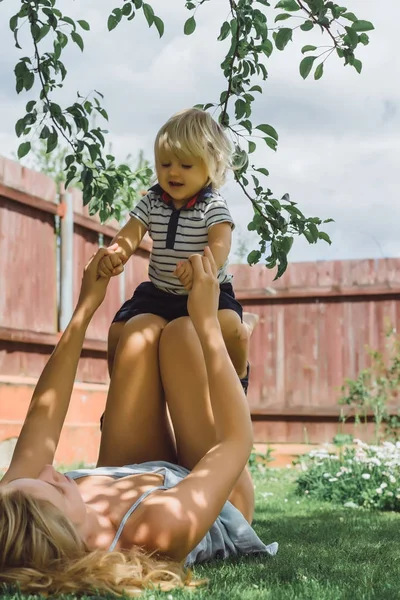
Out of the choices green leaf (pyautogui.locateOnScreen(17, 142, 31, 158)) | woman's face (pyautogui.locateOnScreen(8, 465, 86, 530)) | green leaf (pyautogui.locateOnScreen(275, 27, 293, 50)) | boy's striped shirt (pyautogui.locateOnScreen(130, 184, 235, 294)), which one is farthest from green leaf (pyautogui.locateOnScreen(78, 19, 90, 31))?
woman's face (pyautogui.locateOnScreen(8, 465, 86, 530))

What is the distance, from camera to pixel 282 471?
7.81 meters

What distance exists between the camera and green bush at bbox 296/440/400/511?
509 cm

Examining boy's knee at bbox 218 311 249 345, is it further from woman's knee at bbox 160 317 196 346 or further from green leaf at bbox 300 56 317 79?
green leaf at bbox 300 56 317 79

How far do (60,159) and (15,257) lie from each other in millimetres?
10459

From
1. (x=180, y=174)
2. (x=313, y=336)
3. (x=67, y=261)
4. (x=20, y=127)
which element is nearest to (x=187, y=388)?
(x=180, y=174)

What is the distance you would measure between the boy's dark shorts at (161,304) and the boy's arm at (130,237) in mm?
159

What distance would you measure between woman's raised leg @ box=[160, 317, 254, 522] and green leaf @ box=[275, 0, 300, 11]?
41.7 inches

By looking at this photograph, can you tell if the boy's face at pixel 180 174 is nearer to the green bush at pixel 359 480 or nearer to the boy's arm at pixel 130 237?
the boy's arm at pixel 130 237

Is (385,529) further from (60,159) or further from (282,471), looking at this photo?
(60,159)

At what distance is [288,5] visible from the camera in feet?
9.07

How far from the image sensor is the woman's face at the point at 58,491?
6.41 feet

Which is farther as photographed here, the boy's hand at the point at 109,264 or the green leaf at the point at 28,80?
the green leaf at the point at 28,80

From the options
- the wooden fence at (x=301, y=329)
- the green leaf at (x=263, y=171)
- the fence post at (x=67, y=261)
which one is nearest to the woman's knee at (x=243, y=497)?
the green leaf at (x=263, y=171)

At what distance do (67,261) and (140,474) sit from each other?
5046 mm
